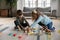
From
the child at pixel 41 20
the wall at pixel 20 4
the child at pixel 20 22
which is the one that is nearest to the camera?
the child at pixel 41 20

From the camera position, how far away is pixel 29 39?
334cm

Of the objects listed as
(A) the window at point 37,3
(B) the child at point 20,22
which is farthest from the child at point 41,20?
(A) the window at point 37,3

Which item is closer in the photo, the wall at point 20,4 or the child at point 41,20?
the child at point 41,20

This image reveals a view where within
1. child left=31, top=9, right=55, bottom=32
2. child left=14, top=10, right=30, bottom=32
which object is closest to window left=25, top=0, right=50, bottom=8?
child left=14, top=10, right=30, bottom=32

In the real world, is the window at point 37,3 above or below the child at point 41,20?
above

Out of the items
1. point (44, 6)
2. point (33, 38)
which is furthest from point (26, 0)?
point (33, 38)

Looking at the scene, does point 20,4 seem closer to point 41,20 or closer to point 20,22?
point 20,22

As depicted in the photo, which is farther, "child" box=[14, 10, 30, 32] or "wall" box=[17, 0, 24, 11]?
"wall" box=[17, 0, 24, 11]

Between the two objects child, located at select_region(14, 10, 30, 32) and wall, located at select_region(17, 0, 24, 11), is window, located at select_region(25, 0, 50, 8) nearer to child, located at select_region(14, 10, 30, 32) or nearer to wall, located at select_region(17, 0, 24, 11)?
wall, located at select_region(17, 0, 24, 11)

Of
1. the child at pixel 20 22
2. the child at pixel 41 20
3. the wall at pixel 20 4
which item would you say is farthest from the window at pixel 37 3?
the child at pixel 41 20

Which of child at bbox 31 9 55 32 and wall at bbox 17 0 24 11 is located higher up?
wall at bbox 17 0 24 11

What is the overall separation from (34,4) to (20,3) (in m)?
0.88

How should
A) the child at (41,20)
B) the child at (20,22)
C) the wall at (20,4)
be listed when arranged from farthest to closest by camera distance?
the wall at (20,4) → the child at (20,22) → the child at (41,20)

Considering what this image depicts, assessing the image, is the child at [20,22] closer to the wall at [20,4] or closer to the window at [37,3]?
the wall at [20,4]
